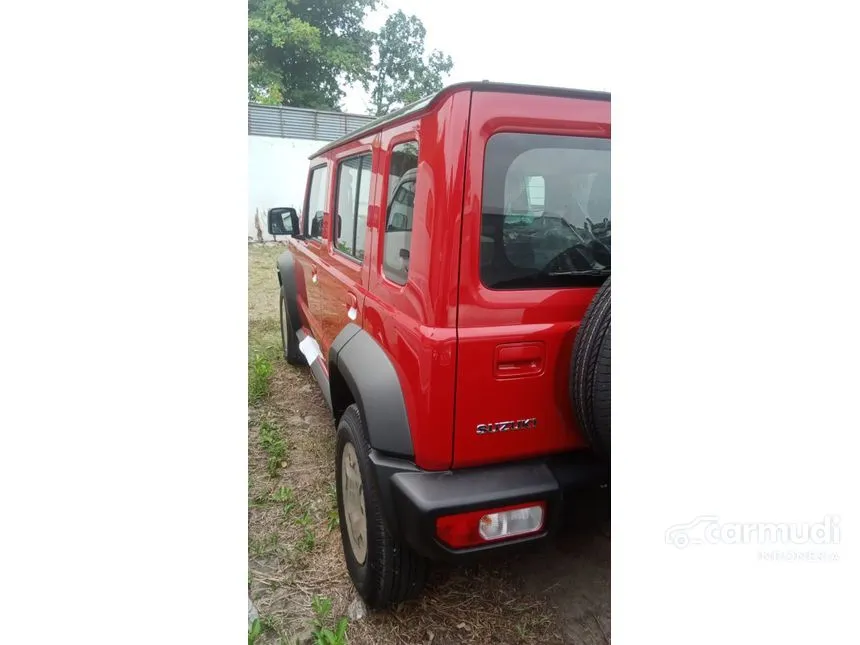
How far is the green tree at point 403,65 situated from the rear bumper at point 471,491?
45.1 inches

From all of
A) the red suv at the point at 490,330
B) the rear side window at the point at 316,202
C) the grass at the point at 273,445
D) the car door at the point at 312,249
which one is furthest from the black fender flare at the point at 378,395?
the rear side window at the point at 316,202

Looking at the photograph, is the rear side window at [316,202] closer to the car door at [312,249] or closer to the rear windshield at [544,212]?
the car door at [312,249]

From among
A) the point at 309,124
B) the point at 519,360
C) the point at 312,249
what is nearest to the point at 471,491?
the point at 519,360

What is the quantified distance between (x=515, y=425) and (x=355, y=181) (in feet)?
4.91

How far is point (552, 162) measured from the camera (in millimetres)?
1584

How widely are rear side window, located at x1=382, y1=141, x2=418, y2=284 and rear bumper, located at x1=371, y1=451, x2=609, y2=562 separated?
2.05 feet

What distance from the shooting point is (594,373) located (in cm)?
144

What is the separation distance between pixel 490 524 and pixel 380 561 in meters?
0.48

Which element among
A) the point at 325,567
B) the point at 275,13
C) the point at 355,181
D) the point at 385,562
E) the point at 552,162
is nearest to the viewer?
the point at 275,13

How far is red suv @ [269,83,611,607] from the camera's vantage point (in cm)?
150

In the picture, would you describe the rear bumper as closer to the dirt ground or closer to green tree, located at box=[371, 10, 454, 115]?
the dirt ground
